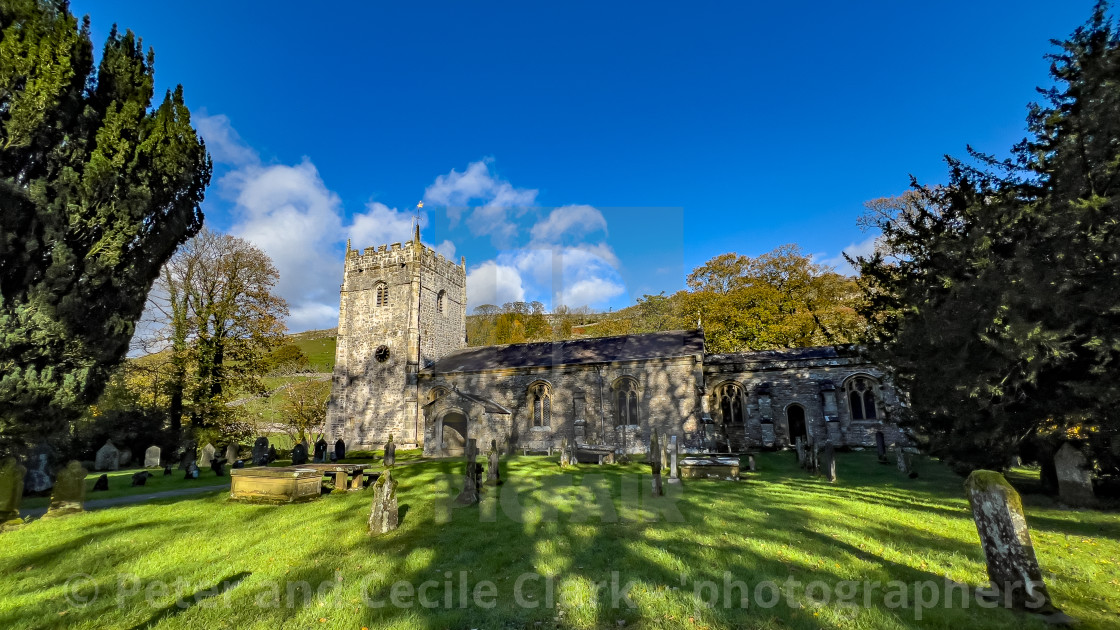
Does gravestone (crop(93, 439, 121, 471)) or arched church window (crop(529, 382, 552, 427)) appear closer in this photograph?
gravestone (crop(93, 439, 121, 471))

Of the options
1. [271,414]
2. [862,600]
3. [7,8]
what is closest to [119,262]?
[7,8]

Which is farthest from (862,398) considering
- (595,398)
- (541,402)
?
(541,402)

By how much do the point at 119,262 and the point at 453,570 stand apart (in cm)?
958

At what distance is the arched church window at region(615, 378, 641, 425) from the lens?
2344 centimetres

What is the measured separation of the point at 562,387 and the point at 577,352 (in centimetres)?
252

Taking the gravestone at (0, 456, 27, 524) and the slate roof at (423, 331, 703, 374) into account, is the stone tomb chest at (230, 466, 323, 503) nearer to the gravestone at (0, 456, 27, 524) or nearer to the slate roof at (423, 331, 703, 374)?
the gravestone at (0, 456, 27, 524)

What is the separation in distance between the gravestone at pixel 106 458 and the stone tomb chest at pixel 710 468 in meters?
22.8

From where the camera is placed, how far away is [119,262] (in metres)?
9.30

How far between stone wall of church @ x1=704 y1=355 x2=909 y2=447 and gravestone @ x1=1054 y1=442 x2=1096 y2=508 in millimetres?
13282

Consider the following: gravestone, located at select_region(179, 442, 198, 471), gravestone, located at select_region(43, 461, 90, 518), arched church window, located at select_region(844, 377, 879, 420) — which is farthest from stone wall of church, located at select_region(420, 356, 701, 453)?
gravestone, located at select_region(43, 461, 90, 518)

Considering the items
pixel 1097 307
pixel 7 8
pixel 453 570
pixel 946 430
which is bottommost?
pixel 453 570

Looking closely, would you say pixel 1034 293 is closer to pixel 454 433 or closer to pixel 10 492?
pixel 10 492

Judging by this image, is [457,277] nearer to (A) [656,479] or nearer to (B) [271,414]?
(B) [271,414]

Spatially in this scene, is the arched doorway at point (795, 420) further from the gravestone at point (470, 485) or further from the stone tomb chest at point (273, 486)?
the stone tomb chest at point (273, 486)
